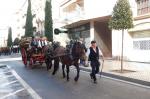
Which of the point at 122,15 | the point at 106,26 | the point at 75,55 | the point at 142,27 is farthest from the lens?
the point at 106,26

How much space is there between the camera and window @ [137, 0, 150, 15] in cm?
2938

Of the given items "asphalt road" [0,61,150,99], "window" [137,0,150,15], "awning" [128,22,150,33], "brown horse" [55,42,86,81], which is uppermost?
"window" [137,0,150,15]

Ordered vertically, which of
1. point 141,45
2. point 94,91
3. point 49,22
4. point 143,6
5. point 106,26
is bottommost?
point 94,91

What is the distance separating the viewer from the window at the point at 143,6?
29378 millimetres

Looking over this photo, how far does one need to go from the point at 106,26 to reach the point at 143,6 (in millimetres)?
12349

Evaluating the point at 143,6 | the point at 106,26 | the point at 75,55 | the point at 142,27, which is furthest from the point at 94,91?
the point at 106,26

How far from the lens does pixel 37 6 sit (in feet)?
271

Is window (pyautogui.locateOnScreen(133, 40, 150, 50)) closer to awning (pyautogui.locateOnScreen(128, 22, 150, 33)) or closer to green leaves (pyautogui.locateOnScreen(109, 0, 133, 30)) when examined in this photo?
awning (pyautogui.locateOnScreen(128, 22, 150, 33))

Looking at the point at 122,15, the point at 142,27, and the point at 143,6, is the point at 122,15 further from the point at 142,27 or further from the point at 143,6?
the point at 143,6

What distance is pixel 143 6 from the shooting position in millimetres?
30078

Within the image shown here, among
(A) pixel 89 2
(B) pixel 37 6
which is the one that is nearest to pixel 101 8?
(A) pixel 89 2

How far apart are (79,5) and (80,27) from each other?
2.67 metres

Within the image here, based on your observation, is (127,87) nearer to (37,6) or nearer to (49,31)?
(49,31)

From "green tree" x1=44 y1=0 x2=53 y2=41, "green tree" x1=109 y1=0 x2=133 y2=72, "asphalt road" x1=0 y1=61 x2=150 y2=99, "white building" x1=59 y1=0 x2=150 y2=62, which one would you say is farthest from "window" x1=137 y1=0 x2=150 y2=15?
"green tree" x1=44 y1=0 x2=53 y2=41
